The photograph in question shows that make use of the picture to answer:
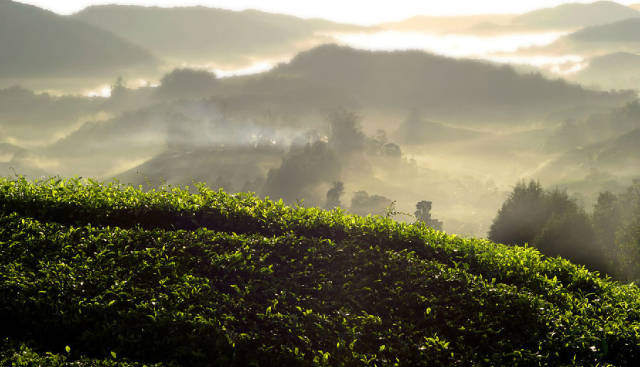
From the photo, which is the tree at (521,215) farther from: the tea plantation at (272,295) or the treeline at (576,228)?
the tea plantation at (272,295)

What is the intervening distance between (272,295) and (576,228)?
36.1 m

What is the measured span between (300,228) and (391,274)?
3190 mm

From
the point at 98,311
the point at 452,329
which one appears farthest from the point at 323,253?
the point at 98,311

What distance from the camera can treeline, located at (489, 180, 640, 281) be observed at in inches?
1366

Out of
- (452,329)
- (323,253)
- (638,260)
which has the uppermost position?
(323,253)

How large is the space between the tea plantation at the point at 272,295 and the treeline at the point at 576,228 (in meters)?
24.2

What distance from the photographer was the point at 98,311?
9.34 metres

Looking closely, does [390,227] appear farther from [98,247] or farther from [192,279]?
[98,247]

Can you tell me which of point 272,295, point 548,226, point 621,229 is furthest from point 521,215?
point 272,295

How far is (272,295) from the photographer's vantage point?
1003cm

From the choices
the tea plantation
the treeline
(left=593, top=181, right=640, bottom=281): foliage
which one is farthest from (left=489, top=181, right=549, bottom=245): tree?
the tea plantation

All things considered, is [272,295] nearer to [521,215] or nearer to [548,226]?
[548,226]

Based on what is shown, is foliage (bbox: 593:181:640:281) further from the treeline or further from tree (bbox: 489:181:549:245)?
tree (bbox: 489:181:549:245)

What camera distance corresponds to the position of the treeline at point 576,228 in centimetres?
3469
